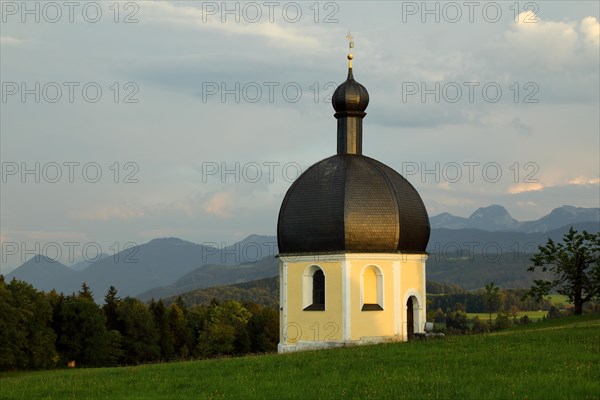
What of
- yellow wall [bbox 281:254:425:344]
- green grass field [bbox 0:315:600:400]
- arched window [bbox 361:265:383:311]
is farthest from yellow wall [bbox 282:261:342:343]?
green grass field [bbox 0:315:600:400]

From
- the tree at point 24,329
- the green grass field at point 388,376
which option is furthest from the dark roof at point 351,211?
the tree at point 24,329

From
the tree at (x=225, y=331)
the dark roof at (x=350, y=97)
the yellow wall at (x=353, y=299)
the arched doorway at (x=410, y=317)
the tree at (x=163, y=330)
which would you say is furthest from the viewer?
the tree at (x=225, y=331)

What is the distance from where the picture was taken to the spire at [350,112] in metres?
41.0

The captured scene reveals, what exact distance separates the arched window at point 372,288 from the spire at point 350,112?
5764 millimetres

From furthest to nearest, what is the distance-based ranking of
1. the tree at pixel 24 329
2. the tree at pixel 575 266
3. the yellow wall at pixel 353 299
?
the tree at pixel 24 329 < the tree at pixel 575 266 < the yellow wall at pixel 353 299

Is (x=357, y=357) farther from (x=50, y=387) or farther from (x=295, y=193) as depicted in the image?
(x=295, y=193)

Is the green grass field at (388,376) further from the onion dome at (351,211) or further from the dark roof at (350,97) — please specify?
the dark roof at (350,97)

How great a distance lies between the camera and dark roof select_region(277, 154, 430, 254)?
3778cm

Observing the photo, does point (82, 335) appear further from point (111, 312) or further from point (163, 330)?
point (163, 330)

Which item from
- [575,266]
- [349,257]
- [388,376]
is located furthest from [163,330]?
[388,376]

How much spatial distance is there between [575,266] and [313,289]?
17051 mm

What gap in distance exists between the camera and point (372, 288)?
126ft

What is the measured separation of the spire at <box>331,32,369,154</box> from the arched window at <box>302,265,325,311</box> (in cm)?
585

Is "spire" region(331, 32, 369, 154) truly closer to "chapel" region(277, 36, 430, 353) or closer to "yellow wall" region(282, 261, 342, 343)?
"chapel" region(277, 36, 430, 353)
